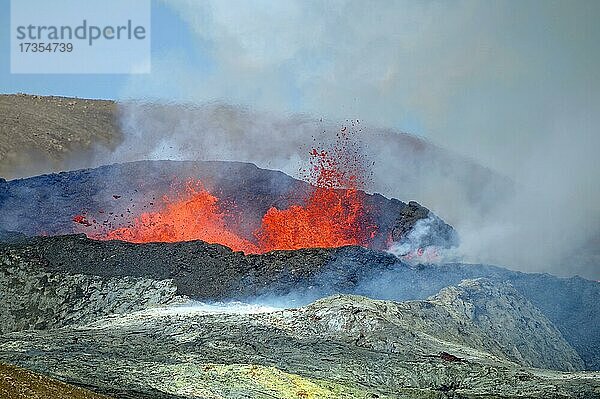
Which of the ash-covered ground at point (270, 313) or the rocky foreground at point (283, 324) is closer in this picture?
the rocky foreground at point (283, 324)

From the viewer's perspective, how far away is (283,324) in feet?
89.8

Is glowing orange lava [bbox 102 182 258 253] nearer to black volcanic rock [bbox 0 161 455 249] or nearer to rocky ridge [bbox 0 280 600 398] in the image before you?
black volcanic rock [bbox 0 161 455 249]

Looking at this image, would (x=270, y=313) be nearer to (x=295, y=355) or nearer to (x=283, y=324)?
(x=283, y=324)

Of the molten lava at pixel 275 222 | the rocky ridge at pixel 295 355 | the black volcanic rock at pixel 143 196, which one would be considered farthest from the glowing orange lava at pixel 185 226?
the rocky ridge at pixel 295 355

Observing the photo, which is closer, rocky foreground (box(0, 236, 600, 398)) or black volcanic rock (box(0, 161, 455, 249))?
rocky foreground (box(0, 236, 600, 398))

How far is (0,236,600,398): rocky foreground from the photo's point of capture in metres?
21.4

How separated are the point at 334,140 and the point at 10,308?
91.6 ft

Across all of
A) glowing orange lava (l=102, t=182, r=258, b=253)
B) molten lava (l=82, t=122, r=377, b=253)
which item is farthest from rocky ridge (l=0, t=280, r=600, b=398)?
molten lava (l=82, t=122, r=377, b=253)

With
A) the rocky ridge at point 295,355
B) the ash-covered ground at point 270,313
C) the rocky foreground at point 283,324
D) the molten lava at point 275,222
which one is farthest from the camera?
the molten lava at point 275,222

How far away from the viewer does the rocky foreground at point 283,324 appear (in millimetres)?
21391

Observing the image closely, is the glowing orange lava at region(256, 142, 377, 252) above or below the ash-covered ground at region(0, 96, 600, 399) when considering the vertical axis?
above

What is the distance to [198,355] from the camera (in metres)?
23.3

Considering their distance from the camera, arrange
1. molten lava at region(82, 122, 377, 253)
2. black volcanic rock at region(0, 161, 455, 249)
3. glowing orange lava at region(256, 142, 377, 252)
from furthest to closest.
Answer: black volcanic rock at region(0, 161, 455, 249)
glowing orange lava at region(256, 142, 377, 252)
molten lava at region(82, 122, 377, 253)

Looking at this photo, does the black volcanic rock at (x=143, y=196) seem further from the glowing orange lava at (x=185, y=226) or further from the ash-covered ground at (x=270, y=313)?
the glowing orange lava at (x=185, y=226)
